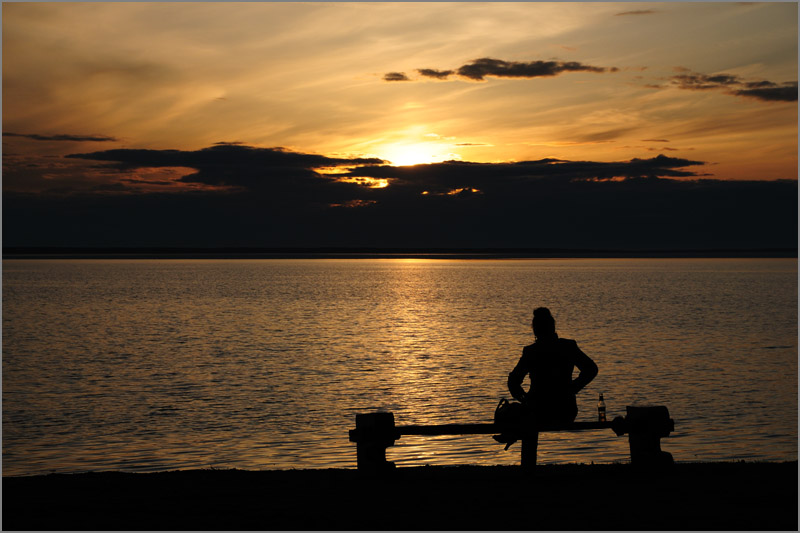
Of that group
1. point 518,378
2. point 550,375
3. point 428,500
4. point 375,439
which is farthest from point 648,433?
point 375,439

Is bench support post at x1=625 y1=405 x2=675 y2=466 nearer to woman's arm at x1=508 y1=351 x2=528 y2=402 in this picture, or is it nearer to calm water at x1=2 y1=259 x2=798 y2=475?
woman's arm at x1=508 y1=351 x2=528 y2=402

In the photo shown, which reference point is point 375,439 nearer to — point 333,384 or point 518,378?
point 518,378

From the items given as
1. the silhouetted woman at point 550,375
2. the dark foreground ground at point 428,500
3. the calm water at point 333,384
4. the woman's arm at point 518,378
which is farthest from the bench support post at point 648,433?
the calm water at point 333,384

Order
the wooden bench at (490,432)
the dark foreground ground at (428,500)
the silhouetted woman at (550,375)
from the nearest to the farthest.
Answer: the dark foreground ground at (428,500) → the silhouetted woman at (550,375) → the wooden bench at (490,432)

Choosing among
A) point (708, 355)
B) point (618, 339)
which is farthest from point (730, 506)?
point (618, 339)

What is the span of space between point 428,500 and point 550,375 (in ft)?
7.21

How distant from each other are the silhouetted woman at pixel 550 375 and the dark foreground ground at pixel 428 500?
949 millimetres

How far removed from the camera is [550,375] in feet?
34.7

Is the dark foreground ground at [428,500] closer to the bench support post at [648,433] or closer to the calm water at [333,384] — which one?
the bench support post at [648,433]

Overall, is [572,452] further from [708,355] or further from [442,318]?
[442,318]

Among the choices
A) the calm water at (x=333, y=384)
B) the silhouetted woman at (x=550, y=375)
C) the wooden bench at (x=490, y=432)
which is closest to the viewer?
the silhouetted woman at (x=550, y=375)

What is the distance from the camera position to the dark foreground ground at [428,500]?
29.1 ft

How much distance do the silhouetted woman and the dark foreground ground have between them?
3.11ft

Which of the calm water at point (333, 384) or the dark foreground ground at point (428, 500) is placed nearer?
the dark foreground ground at point (428, 500)
